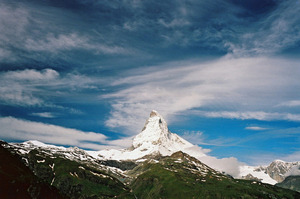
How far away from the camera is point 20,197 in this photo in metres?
66.6

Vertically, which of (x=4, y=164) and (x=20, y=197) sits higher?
(x=4, y=164)

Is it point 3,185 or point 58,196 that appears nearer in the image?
point 3,185

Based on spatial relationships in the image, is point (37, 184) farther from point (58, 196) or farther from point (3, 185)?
point (3, 185)

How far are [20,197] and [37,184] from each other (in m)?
20.9

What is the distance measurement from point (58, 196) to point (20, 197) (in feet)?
43.0

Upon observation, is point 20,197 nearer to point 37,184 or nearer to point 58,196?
point 58,196

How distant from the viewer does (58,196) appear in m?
77.4

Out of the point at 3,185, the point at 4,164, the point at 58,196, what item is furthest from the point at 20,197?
the point at 4,164

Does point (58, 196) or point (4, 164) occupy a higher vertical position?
point (4, 164)

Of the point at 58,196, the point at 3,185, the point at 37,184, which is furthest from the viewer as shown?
the point at 37,184

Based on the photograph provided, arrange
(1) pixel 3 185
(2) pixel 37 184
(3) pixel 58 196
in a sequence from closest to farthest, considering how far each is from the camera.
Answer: (1) pixel 3 185
(3) pixel 58 196
(2) pixel 37 184

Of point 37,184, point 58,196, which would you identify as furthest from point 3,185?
point 37,184

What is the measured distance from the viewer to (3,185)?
212 feet

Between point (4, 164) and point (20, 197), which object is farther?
point (4, 164)
